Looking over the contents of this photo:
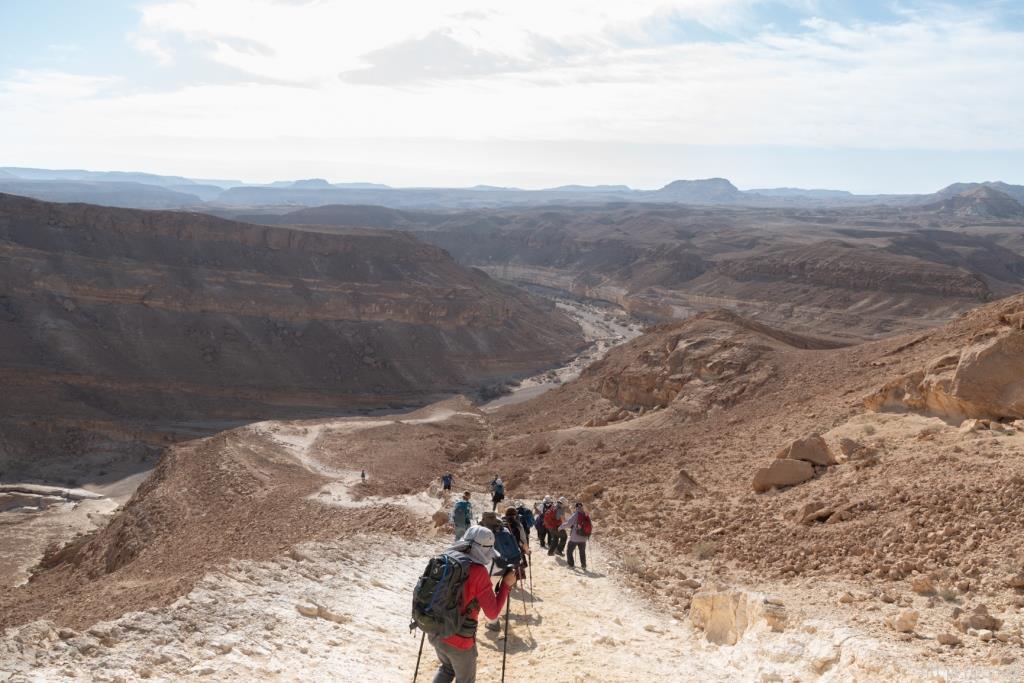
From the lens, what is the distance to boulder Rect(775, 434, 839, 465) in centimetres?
1387

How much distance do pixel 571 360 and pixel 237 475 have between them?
165ft

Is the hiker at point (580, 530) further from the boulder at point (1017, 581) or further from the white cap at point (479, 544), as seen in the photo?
the white cap at point (479, 544)

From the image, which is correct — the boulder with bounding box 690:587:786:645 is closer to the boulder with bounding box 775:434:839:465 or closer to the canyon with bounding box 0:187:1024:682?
the canyon with bounding box 0:187:1024:682

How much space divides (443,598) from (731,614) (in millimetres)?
4670

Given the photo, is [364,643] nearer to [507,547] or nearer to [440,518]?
[507,547]

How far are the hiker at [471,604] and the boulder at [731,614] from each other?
12.8ft

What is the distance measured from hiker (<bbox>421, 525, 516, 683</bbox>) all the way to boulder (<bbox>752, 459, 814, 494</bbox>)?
9.09m

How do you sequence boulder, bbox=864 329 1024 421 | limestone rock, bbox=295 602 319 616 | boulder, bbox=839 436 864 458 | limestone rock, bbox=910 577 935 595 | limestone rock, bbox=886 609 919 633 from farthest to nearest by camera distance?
1. boulder, bbox=839 436 864 458
2. boulder, bbox=864 329 1024 421
3. limestone rock, bbox=295 602 319 616
4. limestone rock, bbox=910 577 935 595
5. limestone rock, bbox=886 609 919 633

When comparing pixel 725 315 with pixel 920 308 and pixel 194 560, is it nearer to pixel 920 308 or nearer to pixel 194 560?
pixel 194 560

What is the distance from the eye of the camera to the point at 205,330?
183 feet

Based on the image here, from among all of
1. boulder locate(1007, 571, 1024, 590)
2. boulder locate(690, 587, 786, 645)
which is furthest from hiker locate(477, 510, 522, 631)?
boulder locate(1007, 571, 1024, 590)

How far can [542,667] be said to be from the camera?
25.1ft

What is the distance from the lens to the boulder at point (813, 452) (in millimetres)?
13867

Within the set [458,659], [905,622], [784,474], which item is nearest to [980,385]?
[784,474]
